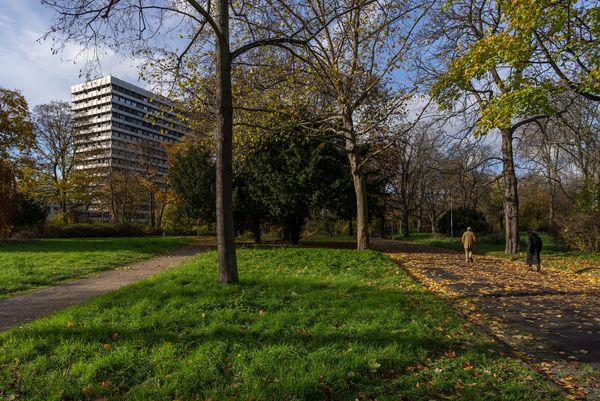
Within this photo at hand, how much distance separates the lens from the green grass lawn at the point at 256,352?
12.5 ft

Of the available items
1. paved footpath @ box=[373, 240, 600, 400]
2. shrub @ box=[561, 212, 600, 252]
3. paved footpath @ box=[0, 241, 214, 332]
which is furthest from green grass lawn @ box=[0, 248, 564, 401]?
shrub @ box=[561, 212, 600, 252]

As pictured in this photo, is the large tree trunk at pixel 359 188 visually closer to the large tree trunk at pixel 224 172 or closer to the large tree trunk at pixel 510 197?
the large tree trunk at pixel 510 197

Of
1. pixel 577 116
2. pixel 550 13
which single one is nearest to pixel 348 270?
pixel 550 13

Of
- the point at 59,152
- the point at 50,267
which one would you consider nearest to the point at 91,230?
the point at 59,152

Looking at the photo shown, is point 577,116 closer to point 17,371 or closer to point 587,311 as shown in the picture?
point 587,311

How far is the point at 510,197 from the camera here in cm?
1927

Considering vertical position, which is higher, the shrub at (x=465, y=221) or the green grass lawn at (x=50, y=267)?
the shrub at (x=465, y=221)

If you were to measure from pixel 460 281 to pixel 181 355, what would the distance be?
26.8ft

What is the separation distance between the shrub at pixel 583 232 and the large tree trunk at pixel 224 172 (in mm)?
18755

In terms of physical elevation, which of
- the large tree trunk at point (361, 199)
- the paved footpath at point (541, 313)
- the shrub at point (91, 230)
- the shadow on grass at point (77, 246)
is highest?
the large tree trunk at point (361, 199)

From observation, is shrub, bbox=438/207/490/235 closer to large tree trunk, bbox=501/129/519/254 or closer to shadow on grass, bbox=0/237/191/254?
large tree trunk, bbox=501/129/519/254

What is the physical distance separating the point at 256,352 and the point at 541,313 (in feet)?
17.3

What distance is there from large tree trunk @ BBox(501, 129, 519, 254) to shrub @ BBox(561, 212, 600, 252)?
330cm

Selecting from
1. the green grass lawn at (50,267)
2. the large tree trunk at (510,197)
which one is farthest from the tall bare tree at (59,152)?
the large tree trunk at (510,197)
